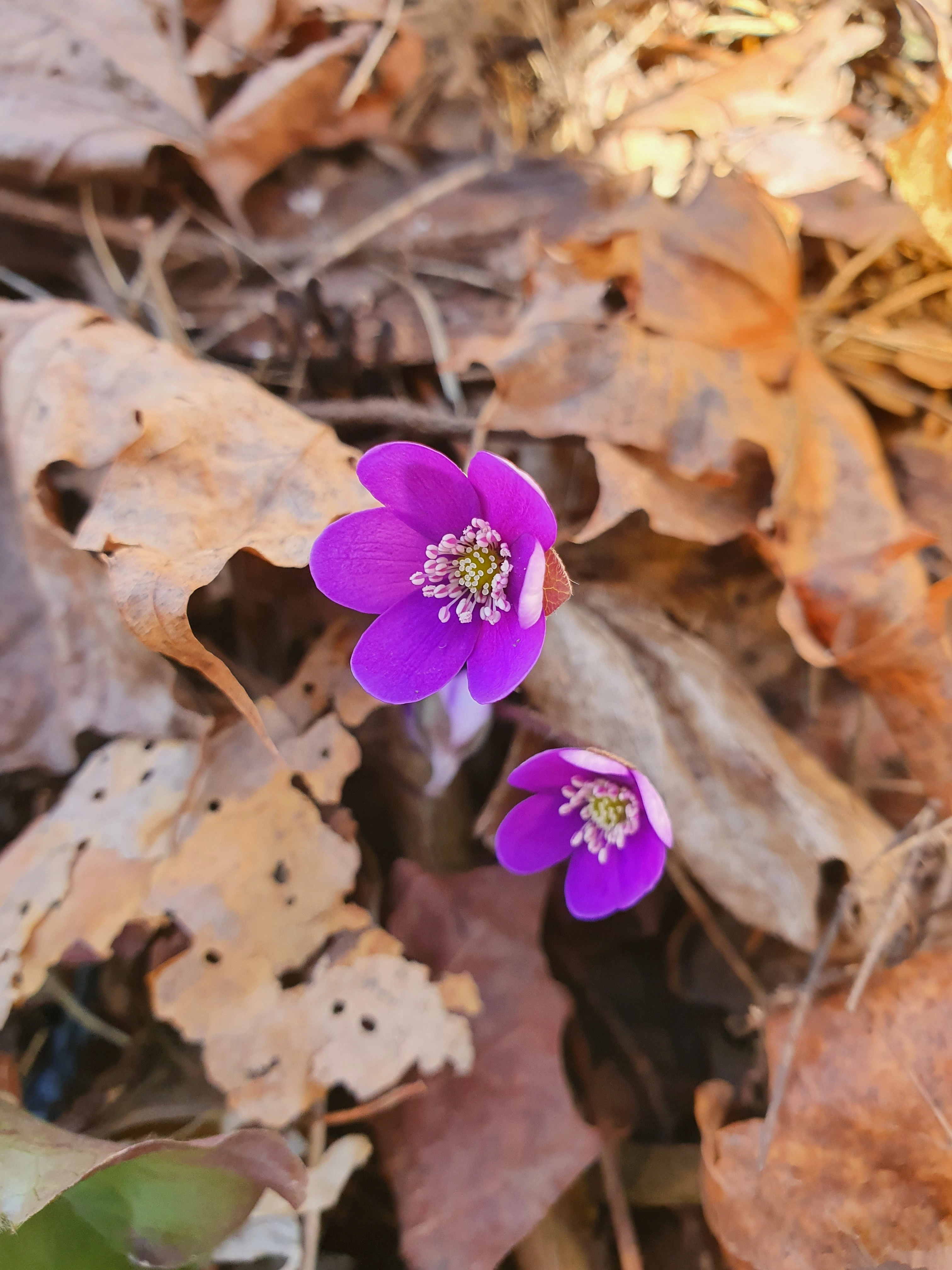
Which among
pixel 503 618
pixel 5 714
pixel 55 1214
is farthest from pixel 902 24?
pixel 55 1214

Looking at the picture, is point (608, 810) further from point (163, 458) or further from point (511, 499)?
point (163, 458)

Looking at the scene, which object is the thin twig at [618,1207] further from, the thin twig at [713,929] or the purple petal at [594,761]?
the purple petal at [594,761]

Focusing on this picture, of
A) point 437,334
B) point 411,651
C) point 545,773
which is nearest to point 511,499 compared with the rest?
point 411,651

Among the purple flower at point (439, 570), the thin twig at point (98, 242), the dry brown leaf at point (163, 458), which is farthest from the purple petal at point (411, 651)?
the thin twig at point (98, 242)

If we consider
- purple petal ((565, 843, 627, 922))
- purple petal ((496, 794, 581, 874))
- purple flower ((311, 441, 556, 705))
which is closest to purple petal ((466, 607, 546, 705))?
purple flower ((311, 441, 556, 705))

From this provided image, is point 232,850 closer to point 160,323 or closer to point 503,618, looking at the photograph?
point 503,618
